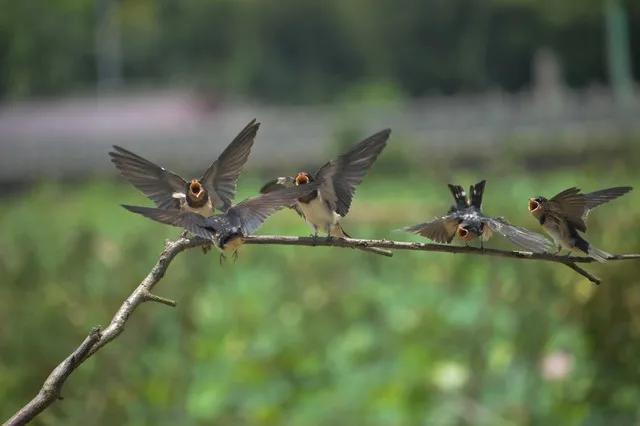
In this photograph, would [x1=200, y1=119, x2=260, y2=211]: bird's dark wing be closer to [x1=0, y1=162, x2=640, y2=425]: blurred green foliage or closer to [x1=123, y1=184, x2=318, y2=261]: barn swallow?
[x1=123, y1=184, x2=318, y2=261]: barn swallow

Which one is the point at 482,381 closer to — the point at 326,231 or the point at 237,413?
the point at 237,413

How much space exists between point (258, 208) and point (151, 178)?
57 millimetres

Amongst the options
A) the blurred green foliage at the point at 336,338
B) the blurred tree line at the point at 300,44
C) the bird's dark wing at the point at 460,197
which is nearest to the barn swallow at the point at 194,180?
the bird's dark wing at the point at 460,197

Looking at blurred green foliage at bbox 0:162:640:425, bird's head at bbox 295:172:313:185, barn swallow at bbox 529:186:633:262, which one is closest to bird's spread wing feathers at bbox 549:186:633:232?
barn swallow at bbox 529:186:633:262

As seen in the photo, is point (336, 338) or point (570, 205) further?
point (336, 338)

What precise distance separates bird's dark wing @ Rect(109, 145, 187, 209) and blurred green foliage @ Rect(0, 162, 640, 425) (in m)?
0.84

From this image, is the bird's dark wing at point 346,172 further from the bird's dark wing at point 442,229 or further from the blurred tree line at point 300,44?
the blurred tree line at point 300,44

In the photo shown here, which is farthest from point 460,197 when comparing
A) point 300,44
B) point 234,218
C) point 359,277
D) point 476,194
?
point 300,44

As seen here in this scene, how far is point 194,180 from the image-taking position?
401 millimetres

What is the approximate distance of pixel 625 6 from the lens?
10.9 ft

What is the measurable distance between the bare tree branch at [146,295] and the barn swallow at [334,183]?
0.08 feet

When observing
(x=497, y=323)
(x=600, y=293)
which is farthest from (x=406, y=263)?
(x=600, y=293)

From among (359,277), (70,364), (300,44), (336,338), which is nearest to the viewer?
(70,364)

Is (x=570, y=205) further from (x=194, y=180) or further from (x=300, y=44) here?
(x=300, y=44)
